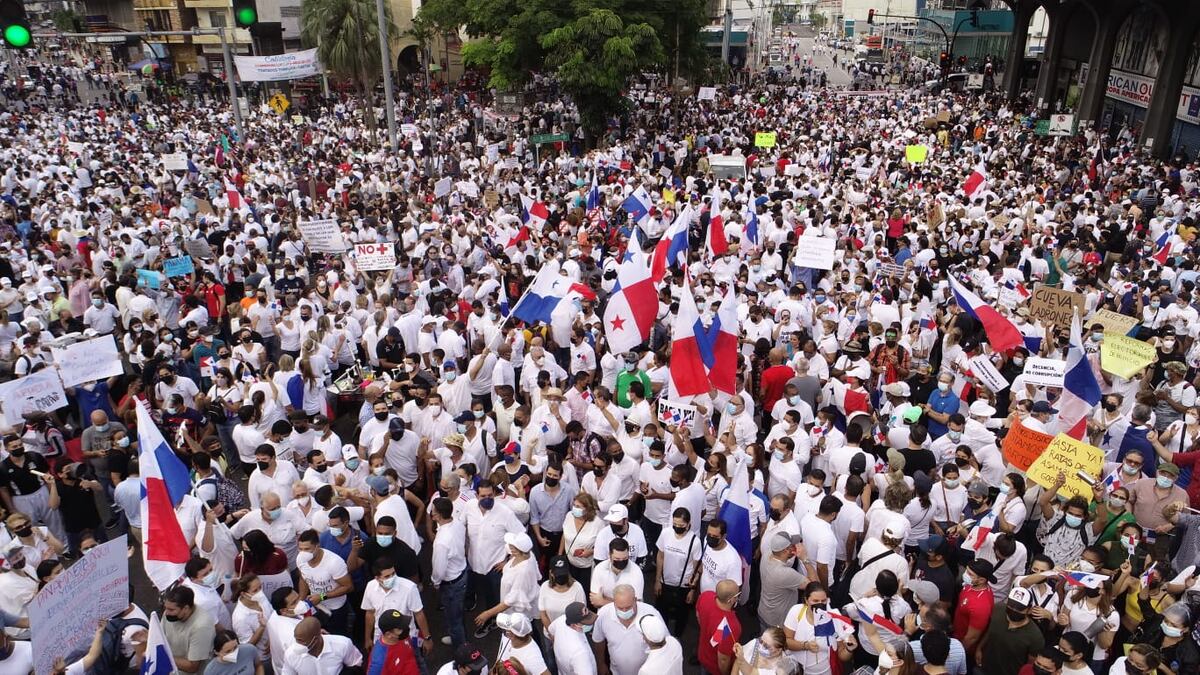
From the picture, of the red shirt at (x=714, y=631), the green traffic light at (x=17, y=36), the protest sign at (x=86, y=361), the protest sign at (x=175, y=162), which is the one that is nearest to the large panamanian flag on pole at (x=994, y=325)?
the red shirt at (x=714, y=631)

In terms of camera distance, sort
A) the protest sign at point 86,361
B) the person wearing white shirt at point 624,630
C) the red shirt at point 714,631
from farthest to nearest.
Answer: the protest sign at point 86,361
the red shirt at point 714,631
the person wearing white shirt at point 624,630

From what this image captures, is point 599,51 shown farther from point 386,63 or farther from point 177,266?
point 177,266

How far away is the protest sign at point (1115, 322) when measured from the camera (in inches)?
375

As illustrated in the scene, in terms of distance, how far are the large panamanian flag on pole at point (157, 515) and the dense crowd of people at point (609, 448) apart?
265 millimetres

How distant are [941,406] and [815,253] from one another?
4.23 meters

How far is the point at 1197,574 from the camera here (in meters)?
5.51

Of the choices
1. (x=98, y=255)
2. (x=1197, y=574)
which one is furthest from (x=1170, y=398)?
(x=98, y=255)

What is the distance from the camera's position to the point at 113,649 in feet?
16.9

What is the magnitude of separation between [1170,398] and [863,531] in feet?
13.9

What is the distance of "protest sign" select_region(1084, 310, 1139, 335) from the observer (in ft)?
31.2

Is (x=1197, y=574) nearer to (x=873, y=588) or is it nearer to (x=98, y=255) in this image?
(x=873, y=588)

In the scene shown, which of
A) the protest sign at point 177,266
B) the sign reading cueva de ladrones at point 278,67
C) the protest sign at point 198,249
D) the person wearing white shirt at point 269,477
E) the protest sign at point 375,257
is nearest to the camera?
the person wearing white shirt at point 269,477

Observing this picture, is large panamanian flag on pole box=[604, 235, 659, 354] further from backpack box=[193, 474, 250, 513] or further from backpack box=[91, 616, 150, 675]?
backpack box=[91, 616, 150, 675]

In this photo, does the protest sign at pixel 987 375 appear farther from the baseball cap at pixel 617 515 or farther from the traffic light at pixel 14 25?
the traffic light at pixel 14 25
